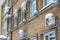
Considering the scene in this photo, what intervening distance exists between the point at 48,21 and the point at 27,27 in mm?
4727

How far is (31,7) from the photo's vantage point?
1494cm

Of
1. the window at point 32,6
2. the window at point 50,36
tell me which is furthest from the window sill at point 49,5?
the window at point 32,6

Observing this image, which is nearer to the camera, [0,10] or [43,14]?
[43,14]

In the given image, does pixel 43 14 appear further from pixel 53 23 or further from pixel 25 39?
pixel 25 39

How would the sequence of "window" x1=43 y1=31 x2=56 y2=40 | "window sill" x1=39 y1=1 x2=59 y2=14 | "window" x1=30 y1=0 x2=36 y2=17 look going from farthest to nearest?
"window" x1=30 y1=0 x2=36 y2=17 < "window" x1=43 y1=31 x2=56 y2=40 < "window sill" x1=39 y1=1 x2=59 y2=14

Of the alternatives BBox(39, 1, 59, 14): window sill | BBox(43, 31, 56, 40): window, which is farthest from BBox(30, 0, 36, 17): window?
BBox(43, 31, 56, 40): window

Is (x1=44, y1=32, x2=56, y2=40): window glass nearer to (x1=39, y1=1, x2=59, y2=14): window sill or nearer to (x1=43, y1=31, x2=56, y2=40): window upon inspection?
(x1=43, y1=31, x2=56, y2=40): window

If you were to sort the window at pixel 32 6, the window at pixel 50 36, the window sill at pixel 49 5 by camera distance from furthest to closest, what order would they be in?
1. the window at pixel 32 6
2. the window at pixel 50 36
3. the window sill at pixel 49 5

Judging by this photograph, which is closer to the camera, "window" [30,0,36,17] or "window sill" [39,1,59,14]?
"window sill" [39,1,59,14]

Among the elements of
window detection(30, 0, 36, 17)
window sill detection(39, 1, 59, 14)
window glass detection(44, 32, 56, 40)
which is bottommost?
window glass detection(44, 32, 56, 40)

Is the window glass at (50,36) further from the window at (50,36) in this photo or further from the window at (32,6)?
the window at (32,6)

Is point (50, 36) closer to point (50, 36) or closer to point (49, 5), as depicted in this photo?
point (50, 36)

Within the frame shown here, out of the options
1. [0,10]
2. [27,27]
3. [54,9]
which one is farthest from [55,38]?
[0,10]

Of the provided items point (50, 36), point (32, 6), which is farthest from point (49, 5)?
point (32, 6)
